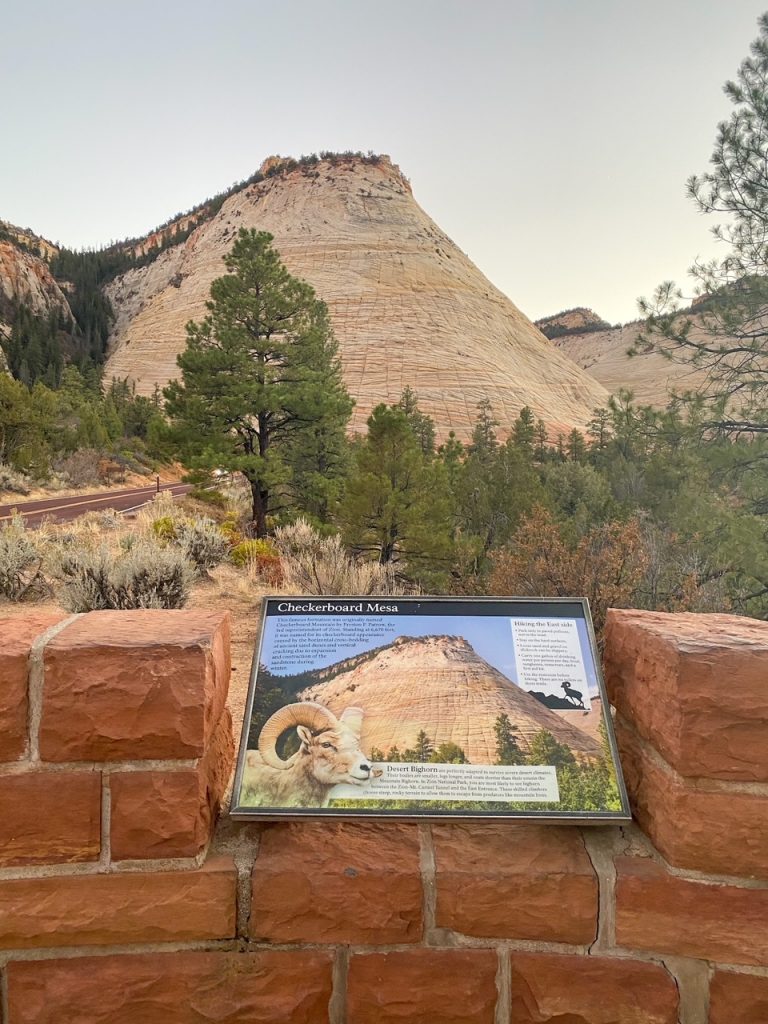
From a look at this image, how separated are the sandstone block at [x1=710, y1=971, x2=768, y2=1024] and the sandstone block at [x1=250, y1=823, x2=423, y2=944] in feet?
2.31

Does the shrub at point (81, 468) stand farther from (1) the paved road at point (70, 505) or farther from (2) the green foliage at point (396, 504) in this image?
(2) the green foliage at point (396, 504)

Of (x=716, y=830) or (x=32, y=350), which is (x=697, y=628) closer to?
(x=716, y=830)

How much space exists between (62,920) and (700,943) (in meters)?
1.46

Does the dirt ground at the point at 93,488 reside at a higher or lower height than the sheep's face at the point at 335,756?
lower

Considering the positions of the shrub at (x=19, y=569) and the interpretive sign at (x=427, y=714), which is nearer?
the interpretive sign at (x=427, y=714)

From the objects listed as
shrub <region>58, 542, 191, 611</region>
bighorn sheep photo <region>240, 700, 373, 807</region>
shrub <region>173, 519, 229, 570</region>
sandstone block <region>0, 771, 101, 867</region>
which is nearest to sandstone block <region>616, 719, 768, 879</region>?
bighorn sheep photo <region>240, 700, 373, 807</region>

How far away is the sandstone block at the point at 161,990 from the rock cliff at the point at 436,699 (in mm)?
563

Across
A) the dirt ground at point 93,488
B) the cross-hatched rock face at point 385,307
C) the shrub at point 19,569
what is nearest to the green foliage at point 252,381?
the shrub at point 19,569

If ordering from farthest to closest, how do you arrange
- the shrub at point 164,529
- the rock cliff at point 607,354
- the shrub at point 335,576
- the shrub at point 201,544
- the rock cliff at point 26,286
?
the rock cliff at point 26,286 < the rock cliff at point 607,354 < the shrub at point 164,529 < the shrub at point 201,544 < the shrub at point 335,576

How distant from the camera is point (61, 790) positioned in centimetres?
141

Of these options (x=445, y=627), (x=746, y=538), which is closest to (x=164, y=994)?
(x=445, y=627)

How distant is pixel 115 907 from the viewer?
1413 millimetres

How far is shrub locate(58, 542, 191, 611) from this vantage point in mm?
5289

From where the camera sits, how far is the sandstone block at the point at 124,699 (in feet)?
4.55
